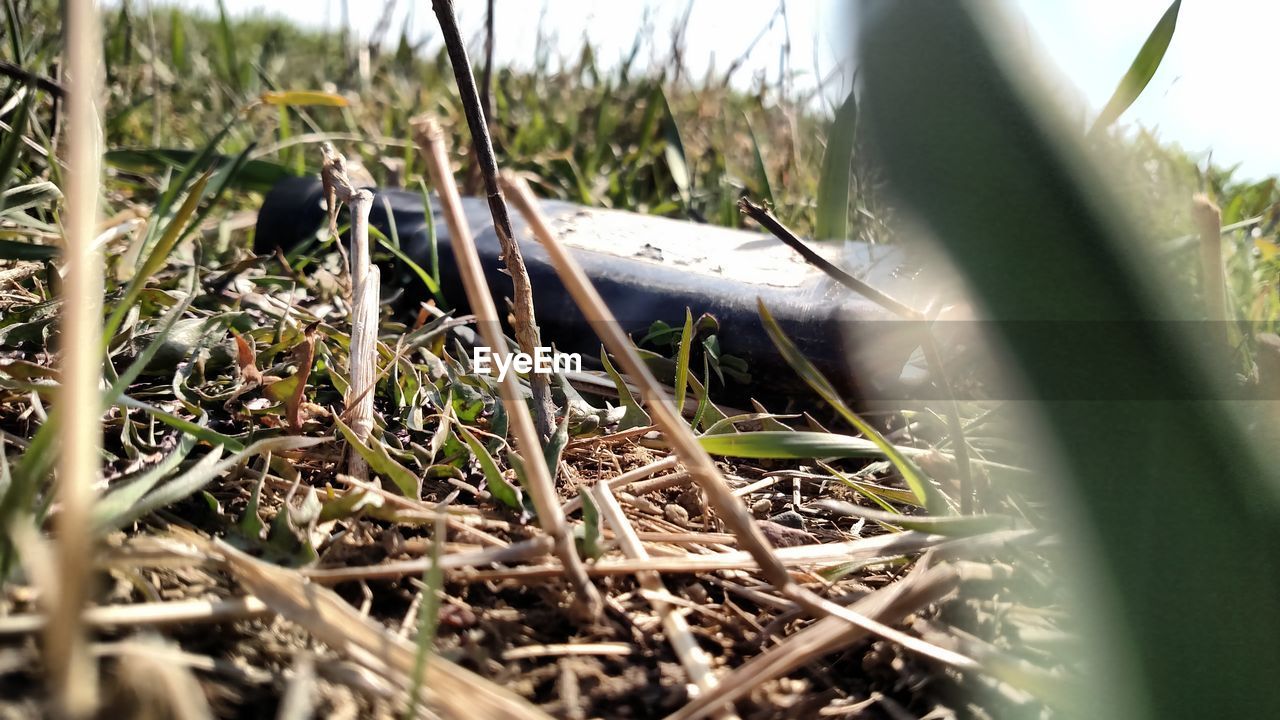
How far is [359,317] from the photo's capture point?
863 millimetres

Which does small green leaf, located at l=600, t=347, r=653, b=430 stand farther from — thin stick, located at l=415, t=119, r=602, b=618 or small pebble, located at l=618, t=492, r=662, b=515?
thin stick, located at l=415, t=119, r=602, b=618

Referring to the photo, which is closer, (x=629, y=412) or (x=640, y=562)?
(x=640, y=562)

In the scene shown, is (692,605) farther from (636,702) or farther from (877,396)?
(877,396)

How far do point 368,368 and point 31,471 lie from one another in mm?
360

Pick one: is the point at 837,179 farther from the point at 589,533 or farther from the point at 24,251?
the point at 24,251

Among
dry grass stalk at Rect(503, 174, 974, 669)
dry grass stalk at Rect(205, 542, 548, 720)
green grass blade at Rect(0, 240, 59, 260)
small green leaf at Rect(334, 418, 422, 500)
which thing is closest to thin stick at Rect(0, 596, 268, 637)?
dry grass stalk at Rect(205, 542, 548, 720)

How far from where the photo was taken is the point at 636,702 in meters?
0.57

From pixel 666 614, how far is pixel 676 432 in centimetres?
16

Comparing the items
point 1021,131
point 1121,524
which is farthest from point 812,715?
point 1021,131

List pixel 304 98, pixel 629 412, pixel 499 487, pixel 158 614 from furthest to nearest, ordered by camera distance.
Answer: pixel 304 98 < pixel 629 412 < pixel 499 487 < pixel 158 614

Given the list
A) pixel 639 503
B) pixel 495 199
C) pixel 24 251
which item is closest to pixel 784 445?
pixel 639 503

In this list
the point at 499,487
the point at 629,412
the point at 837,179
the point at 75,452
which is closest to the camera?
the point at 75,452

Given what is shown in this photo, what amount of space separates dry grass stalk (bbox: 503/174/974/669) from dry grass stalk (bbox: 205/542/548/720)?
19 cm

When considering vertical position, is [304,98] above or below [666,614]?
above
